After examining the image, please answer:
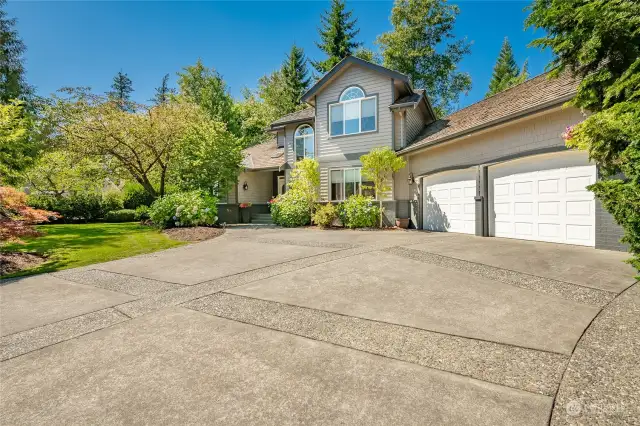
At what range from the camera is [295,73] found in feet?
99.0

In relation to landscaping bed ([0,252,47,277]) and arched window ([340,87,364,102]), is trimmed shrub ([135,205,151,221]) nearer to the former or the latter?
landscaping bed ([0,252,47,277])

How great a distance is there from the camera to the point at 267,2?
12430 mm

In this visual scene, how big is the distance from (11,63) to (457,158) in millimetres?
32402

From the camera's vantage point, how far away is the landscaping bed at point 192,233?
11.2 m

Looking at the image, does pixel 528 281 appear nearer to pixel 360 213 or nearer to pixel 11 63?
pixel 360 213

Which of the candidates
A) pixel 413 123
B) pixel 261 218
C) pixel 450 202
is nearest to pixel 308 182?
pixel 261 218

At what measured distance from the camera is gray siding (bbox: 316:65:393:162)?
13.8 m

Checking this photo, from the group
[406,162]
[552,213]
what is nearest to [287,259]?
[552,213]

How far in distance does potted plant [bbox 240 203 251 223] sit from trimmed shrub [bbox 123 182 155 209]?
998 cm

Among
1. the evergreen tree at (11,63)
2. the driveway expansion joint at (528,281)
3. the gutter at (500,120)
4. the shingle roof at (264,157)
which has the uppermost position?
the evergreen tree at (11,63)

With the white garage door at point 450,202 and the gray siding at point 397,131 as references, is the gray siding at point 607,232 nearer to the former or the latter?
the white garage door at point 450,202

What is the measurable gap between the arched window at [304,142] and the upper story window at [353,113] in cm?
168

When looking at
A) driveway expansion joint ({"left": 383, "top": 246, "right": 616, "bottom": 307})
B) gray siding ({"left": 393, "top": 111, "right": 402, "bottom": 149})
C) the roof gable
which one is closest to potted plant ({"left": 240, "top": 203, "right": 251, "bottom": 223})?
the roof gable

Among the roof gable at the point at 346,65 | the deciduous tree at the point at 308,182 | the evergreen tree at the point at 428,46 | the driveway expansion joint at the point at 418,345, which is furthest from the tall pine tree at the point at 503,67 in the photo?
the driveway expansion joint at the point at 418,345
